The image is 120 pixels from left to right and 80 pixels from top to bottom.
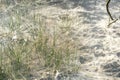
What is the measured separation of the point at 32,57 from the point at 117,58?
0.83m

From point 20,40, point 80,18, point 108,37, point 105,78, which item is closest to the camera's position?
point 105,78

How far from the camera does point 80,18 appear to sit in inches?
140

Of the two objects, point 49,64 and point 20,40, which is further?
point 20,40

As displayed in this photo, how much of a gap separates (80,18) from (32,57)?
0.96 m

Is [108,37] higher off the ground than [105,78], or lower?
higher

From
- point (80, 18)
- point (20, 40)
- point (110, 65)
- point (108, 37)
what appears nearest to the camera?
point (110, 65)

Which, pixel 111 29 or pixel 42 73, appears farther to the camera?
pixel 111 29

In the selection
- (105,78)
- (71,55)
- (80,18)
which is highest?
(80,18)

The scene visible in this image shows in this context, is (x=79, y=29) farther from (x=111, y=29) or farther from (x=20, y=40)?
(x=20, y=40)

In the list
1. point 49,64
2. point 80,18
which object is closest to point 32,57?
point 49,64

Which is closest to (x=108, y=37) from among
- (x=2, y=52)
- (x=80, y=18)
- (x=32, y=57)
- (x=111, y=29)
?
(x=111, y=29)

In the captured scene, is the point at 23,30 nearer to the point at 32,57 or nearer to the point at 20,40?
the point at 20,40

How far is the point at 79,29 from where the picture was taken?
133 inches

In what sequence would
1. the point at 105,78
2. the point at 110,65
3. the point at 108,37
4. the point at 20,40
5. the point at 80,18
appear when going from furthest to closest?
the point at 80,18 < the point at 108,37 < the point at 20,40 < the point at 110,65 < the point at 105,78
